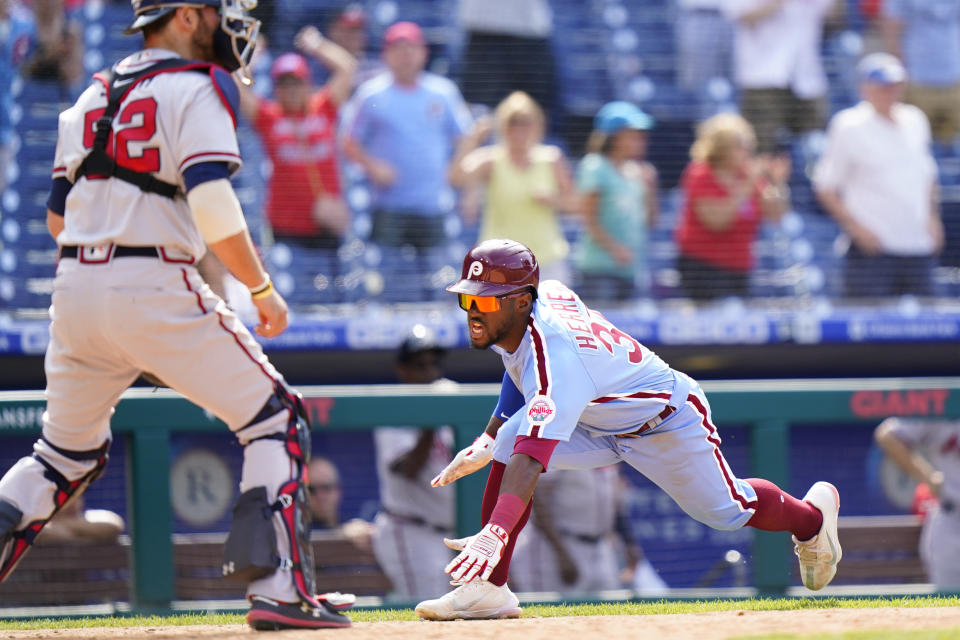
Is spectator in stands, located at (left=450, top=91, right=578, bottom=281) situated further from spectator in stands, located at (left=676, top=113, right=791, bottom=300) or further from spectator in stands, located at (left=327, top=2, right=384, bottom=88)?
spectator in stands, located at (left=327, top=2, right=384, bottom=88)

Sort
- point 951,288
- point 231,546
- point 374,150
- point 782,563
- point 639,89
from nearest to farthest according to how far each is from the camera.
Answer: point 231,546, point 782,563, point 374,150, point 951,288, point 639,89

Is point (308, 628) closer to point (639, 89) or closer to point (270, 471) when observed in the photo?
point (270, 471)

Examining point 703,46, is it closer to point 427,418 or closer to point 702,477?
point 427,418

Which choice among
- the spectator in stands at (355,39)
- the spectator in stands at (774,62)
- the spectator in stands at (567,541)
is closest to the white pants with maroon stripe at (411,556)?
the spectator in stands at (567,541)

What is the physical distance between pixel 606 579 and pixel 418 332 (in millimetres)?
1350

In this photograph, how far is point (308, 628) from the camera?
3250 mm

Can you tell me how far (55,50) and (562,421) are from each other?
5713mm

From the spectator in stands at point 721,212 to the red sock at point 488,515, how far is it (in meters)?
4.31

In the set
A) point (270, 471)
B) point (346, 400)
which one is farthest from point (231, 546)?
point (346, 400)

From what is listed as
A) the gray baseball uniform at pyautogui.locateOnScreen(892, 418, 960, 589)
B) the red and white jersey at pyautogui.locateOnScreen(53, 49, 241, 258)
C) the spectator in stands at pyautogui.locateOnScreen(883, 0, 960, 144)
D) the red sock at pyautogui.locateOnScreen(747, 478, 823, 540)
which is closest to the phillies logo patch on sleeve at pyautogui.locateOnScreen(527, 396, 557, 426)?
the red sock at pyautogui.locateOnScreen(747, 478, 823, 540)

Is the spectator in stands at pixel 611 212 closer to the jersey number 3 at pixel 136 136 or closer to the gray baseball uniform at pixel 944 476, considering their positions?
the gray baseball uniform at pixel 944 476

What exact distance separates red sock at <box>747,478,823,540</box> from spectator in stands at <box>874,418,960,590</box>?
1.94 metres

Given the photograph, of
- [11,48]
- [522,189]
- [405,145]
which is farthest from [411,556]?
[11,48]

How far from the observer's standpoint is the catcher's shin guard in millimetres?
3277
